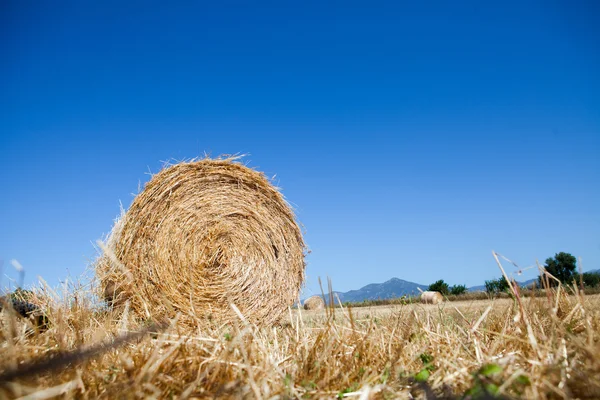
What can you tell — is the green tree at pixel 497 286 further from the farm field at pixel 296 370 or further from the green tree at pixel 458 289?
the green tree at pixel 458 289

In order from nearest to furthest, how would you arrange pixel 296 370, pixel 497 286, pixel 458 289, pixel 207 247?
pixel 296 370, pixel 207 247, pixel 497 286, pixel 458 289

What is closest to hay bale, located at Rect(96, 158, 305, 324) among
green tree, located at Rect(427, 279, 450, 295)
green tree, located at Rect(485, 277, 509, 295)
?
green tree, located at Rect(485, 277, 509, 295)

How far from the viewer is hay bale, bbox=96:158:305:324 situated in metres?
4.98

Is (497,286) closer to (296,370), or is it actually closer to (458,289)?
(296,370)

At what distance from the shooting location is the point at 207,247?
5.52m

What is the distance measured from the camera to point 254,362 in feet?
6.52

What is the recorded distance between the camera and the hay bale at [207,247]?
4.98m

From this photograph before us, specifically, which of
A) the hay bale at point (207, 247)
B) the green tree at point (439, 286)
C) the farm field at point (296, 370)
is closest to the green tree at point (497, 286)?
the farm field at point (296, 370)

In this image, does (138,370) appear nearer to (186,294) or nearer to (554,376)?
(554,376)

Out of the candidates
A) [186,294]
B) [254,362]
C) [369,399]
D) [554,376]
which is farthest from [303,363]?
[186,294]

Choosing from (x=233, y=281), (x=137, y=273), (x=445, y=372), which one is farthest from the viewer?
(x=233, y=281)

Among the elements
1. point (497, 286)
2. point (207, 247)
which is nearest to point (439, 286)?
point (497, 286)

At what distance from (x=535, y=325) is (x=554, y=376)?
1218 mm

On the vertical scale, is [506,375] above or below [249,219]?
below
